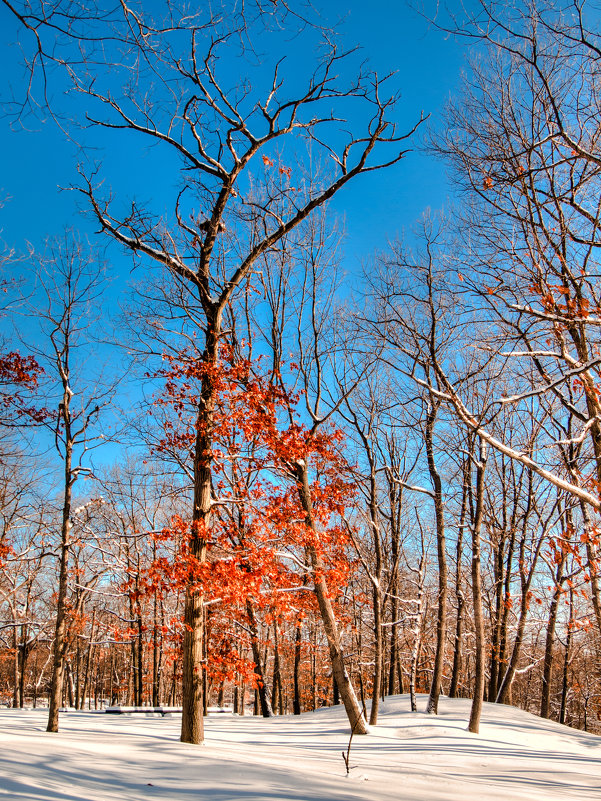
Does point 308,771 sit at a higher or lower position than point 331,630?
lower

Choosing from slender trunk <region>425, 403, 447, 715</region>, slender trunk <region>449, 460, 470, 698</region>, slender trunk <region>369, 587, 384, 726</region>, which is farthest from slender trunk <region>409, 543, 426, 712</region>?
slender trunk <region>369, 587, 384, 726</region>

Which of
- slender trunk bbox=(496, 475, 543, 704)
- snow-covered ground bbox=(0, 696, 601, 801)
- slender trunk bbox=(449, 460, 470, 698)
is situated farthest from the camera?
slender trunk bbox=(496, 475, 543, 704)

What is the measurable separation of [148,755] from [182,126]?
27.5 ft

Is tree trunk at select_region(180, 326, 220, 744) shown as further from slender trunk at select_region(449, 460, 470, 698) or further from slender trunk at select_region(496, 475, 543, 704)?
slender trunk at select_region(496, 475, 543, 704)

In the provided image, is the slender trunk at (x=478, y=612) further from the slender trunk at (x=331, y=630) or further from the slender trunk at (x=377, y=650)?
the slender trunk at (x=331, y=630)

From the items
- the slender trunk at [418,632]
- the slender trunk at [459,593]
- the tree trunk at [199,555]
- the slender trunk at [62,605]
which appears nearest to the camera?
the tree trunk at [199,555]

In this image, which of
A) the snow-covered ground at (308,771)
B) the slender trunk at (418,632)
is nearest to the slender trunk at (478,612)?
the snow-covered ground at (308,771)

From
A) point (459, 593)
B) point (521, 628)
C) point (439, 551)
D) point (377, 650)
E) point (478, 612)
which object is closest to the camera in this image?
point (478, 612)

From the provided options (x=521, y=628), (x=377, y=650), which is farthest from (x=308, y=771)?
(x=521, y=628)

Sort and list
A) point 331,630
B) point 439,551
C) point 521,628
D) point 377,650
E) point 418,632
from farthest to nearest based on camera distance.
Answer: point 521,628, point 418,632, point 439,551, point 377,650, point 331,630

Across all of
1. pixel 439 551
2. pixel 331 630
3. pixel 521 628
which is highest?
pixel 439 551

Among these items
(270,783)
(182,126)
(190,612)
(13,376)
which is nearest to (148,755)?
(270,783)

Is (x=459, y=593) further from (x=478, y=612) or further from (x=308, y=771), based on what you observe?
(x=308, y=771)

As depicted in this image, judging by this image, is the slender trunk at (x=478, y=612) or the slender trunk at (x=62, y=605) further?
the slender trunk at (x=478, y=612)
